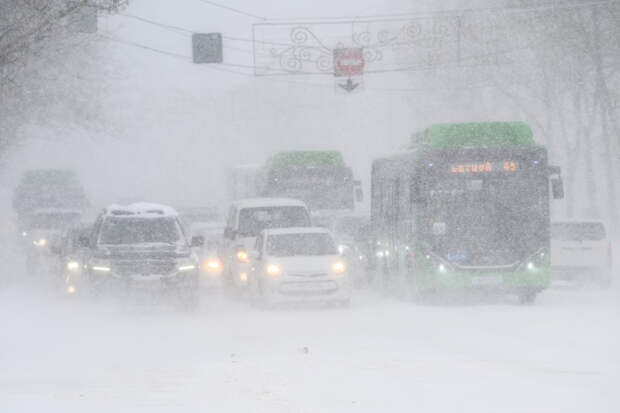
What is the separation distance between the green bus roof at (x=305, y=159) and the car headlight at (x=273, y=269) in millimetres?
12725

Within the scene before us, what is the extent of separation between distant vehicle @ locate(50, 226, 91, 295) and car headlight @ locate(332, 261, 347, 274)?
5020 millimetres

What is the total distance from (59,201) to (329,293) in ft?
78.0

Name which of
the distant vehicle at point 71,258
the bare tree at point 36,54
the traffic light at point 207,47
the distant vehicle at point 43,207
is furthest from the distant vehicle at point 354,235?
the distant vehicle at point 43,207

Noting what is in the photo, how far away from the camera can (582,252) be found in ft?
84.9

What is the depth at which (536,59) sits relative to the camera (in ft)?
157

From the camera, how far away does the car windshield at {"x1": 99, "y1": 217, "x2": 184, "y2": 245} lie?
2219 cm

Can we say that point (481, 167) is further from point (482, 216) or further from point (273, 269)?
point (273, 269)

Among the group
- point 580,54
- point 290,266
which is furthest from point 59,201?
point 290,266

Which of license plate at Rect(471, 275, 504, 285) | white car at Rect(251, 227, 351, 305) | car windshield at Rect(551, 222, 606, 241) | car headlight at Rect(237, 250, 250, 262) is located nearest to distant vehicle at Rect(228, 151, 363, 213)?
car windshield at Rect(551, 222, 606, 241)

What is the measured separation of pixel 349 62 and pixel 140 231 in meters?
11.8

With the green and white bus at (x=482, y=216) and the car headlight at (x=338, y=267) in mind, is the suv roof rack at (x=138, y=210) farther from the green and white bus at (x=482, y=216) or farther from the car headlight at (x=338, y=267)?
the green and white bus at (x=482, y=216)

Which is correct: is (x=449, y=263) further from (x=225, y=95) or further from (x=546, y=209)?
(x=225, y=95)

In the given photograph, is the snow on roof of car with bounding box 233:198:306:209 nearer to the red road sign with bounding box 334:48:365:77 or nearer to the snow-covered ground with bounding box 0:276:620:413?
the snow-covered ground with bounding box 0:276:620:413

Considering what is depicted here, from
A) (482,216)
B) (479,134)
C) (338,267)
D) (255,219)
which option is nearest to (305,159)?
(255,219)
